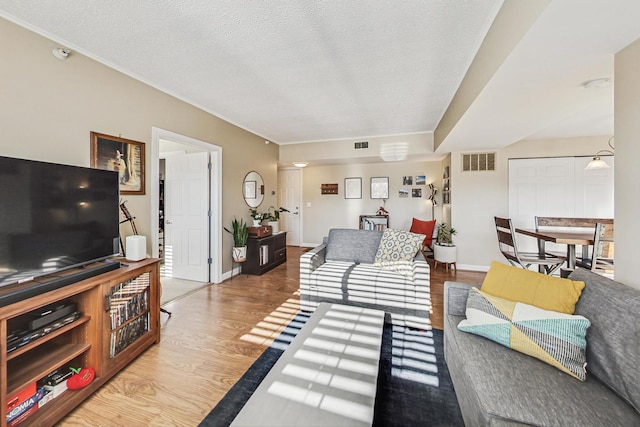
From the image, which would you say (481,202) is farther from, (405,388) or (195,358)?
(195,358)

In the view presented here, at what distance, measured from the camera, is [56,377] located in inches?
58.5

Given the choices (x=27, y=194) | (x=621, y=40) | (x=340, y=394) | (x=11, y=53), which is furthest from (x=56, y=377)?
(x=621, y=40)

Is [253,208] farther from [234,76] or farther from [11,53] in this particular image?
[11,53]

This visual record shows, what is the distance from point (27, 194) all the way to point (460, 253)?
5288 mm

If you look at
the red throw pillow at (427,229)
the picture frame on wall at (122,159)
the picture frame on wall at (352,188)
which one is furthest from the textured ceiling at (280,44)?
the picture frame on wall at (352,188)

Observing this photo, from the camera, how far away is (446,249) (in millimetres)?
4250

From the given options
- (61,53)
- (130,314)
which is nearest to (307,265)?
(130,314)

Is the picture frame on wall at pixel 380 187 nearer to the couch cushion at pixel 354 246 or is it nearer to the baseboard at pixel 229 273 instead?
the couch cushion at pixel 354 246

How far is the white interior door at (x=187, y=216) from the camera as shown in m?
3.76

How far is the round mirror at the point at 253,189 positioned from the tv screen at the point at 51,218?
2438 mm

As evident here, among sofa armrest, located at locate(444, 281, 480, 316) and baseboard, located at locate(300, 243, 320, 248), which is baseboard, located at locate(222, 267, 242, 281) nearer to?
baseboard, located at locate(300, 243, 320, 248)

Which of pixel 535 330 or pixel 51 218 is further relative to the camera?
pixel 51 218

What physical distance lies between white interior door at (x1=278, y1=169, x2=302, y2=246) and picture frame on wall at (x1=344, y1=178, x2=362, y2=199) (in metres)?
1.25

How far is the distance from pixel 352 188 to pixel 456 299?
4840mm
